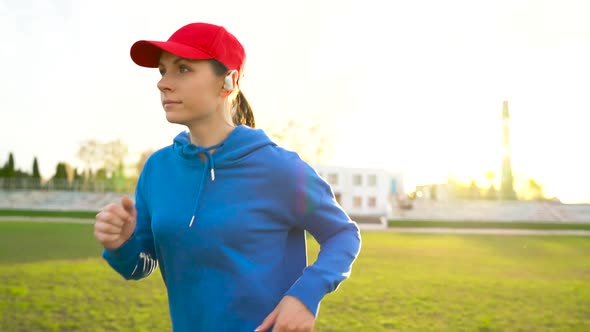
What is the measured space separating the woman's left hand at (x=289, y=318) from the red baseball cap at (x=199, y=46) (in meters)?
0.87

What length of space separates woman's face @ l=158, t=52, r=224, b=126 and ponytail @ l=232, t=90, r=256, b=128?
0.96 ft

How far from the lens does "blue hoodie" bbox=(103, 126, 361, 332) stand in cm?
202

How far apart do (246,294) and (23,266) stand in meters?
12.0

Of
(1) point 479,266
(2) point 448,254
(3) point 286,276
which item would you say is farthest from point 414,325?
(2) point 448,254

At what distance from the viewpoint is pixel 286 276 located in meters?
2.12

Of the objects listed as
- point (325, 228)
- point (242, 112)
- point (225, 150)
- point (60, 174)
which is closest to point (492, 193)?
point (60, 174)

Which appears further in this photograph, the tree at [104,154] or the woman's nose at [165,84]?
the tree at [104,154]

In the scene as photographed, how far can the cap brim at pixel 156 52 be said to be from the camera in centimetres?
210

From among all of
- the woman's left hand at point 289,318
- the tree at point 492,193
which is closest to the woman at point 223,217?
the woman's left hand at point 289,318

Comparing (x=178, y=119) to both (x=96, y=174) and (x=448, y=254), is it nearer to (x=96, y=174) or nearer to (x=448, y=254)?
(x=448, y=254)

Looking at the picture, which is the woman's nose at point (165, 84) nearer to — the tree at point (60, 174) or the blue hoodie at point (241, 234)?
the blue hoodie at point (241, 234)

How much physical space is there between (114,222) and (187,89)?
0.52m

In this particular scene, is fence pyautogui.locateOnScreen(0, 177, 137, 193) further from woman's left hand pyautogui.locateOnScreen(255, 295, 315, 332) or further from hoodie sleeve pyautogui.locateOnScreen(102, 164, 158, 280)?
woman's left hand pyautogui.locateOnScreen(255, 295, 315, 332)

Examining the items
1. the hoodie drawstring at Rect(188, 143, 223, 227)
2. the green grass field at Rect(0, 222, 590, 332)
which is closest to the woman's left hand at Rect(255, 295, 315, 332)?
the hoodie drawstring at Rect(188, 143, 223, 227)
